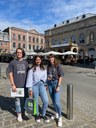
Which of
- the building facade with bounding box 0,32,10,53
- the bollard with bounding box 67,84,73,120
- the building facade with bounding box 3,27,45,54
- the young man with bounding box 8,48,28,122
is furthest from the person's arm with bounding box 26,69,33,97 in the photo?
the building facade with bounding box 3,27,45,54

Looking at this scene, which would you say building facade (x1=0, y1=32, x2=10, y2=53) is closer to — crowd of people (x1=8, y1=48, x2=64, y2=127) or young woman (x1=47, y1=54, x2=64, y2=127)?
crowd of people (x1=8, y1=48, x2=64, y2=127)

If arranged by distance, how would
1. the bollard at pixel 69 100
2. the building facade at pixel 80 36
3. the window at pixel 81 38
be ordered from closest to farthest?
the bollard at pixel 69 100 → the building facade at pixel 80 36 → the window at pixel 81 38

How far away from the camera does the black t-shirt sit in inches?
185

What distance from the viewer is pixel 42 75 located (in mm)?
4676

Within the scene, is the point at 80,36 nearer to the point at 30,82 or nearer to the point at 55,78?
the point at 55,78

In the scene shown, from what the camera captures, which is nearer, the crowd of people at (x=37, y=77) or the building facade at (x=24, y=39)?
the crowd of people at (x=37, y=77)

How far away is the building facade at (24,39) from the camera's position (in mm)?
69012

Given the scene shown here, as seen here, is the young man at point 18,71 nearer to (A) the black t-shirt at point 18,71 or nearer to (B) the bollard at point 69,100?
(A) the black t-shirt at point 18,71

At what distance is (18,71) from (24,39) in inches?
2768

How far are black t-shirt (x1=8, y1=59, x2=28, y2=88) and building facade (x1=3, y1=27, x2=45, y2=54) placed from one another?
64.0 metres

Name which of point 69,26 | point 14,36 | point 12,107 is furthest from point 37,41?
point 12,107

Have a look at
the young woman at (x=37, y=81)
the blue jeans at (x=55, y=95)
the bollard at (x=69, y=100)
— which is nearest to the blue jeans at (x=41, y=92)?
the young woman at (x=37, y=81)

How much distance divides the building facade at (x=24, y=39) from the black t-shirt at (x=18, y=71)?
63992 millimetres

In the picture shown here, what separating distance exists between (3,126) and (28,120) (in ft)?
2.19
